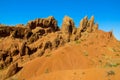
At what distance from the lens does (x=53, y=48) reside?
46.1m

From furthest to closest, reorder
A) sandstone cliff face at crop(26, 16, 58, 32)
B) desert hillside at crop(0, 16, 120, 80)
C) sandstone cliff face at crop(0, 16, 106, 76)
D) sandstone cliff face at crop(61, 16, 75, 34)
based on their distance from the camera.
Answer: sandstone cliff face at crop(26, 16, 58, 32) → sandstone cliff face at crop(61, 16, 75, 34) → sandstone cliff face at crop(0, 16, 106, 76) → desert hillside at crop(0, 16, 120, 80)

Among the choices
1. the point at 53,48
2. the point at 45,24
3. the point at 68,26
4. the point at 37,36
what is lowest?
the point at 53,48

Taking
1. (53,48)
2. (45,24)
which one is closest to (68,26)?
(45,24)

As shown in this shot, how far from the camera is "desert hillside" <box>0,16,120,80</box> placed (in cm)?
3947

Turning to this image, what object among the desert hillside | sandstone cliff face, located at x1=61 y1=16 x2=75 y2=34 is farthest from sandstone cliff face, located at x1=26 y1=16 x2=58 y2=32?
sandstone cliff face, located at x1=61 y1=16 x2=75 y2=34

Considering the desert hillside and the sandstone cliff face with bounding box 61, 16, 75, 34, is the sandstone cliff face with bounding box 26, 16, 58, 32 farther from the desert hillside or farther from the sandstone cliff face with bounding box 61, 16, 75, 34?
the sandstone cliff face with bounding box 61, 16, 75, 34

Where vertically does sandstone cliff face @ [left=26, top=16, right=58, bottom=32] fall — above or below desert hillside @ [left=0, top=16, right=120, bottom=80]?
above

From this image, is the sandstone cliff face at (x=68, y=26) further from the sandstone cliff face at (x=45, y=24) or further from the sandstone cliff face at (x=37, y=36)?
the sandstone cliff face at (x=45, y=24)

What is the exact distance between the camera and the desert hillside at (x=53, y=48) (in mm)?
39469

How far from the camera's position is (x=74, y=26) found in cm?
5181

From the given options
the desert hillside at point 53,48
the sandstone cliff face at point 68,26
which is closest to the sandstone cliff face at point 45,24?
the desert hillside at point 53,48

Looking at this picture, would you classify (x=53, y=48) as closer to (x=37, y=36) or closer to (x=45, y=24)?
(x=37, y=36)

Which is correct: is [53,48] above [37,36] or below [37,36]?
below

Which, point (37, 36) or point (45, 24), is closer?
point (37, 36)
